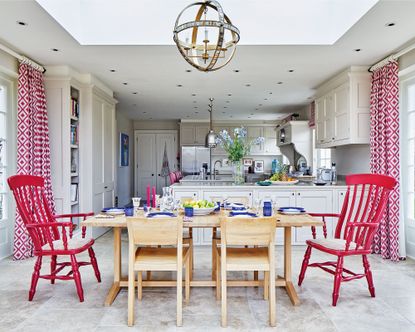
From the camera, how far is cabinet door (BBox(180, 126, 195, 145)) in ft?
31.6

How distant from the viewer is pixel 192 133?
31.6ft

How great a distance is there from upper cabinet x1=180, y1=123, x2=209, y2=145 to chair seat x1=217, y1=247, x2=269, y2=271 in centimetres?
711

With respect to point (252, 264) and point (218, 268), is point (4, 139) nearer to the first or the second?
point (218, 268)

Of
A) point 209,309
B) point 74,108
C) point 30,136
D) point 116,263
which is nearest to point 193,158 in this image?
point 74,108

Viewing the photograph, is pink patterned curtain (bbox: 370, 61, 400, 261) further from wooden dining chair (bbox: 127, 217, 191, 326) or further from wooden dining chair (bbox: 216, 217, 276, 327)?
wooden dining chair (bbox: 127, 217, 191, 326)

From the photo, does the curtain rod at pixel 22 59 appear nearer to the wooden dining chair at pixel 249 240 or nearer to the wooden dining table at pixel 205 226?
the wooden dining table at pixel 205 226

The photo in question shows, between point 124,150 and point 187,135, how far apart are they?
69.2 inches

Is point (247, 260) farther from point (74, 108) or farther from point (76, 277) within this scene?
point (74, 108)

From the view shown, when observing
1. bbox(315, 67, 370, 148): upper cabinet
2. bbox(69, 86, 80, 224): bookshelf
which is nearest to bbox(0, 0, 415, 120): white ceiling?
bbox(315, 67, 370, 148): upper cabinet

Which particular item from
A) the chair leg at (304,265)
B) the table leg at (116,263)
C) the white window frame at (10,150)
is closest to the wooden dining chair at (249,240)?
the chair leg at (304,265)

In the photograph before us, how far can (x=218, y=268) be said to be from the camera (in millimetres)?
2861

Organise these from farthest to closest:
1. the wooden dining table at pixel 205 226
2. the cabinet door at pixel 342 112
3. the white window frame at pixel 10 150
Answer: the cabinet door at pixel 342 112 < the white window frame at pixel 10 150 < the wooden dining table at pixel 205 226

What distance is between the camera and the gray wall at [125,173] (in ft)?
28.8

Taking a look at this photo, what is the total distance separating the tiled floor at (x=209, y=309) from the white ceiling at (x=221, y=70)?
7.84ft
